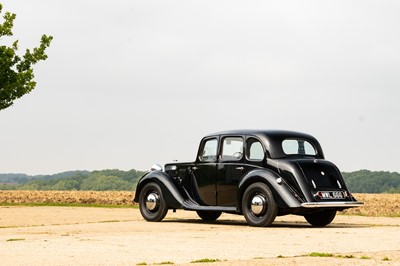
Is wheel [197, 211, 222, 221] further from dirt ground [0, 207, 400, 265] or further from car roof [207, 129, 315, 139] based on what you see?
car roof [207, 129, 315, 139]

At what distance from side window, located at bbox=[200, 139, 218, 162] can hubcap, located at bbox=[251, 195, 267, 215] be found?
195 centimetres

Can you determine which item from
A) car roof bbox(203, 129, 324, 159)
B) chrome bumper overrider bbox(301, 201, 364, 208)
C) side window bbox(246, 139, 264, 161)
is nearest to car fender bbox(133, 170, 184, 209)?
car roof bbox(203, 129, 324, 159)

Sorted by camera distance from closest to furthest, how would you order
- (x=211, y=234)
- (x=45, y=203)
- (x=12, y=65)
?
(x=211, y=234)
(x=45, y=203)
(x=12, y=65)

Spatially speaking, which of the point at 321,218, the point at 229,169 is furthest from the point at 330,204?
the point at 229,169

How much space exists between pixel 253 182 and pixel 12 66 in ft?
67.6

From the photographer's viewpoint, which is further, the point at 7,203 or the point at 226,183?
the point at 7,203

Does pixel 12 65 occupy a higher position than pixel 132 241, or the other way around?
pixel 12 65

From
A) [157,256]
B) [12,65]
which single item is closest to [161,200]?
[157,256]

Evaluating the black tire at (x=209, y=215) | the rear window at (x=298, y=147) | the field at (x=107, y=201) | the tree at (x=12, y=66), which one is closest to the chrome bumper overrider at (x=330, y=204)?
the rear window at (x=298, y=147)

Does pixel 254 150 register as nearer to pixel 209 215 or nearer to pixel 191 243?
pixel 209 215

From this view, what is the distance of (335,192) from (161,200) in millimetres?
4365

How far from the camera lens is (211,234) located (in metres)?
16.3

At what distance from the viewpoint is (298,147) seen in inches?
778

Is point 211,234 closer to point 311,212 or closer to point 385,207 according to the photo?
point 311,212
